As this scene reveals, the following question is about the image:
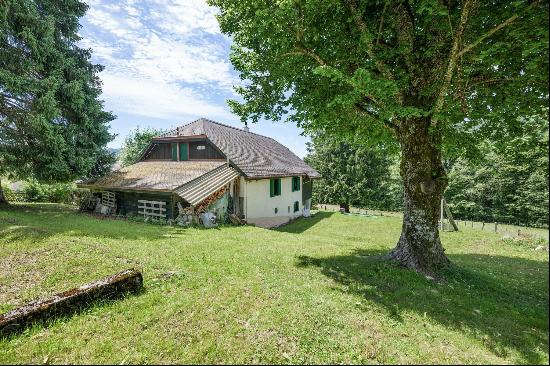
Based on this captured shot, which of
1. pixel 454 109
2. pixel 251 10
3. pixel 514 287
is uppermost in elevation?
pixel 251 10

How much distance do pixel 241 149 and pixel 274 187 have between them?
14.9ft

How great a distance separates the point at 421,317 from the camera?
5.47 m

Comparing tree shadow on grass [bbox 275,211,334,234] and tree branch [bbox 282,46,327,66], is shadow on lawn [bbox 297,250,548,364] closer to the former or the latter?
tree branch [bbox 282,46,327,66]

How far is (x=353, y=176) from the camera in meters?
38.3

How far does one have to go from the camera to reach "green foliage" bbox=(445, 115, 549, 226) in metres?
4.12

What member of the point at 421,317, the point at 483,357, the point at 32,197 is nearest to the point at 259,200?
the point at 421,317

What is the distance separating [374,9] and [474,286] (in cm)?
854

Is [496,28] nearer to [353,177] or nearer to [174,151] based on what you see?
[174,151]

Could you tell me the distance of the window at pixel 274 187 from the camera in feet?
77.3

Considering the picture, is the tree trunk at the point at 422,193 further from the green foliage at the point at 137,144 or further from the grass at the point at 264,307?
the green foliage at the point at 137,144

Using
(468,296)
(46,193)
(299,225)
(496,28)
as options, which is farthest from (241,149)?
(468,296)

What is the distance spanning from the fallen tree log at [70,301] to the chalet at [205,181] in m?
9.71

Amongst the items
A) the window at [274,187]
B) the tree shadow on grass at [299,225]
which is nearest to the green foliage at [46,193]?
the window at [274,187]

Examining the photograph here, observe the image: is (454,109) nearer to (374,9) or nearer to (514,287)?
(374,9)
